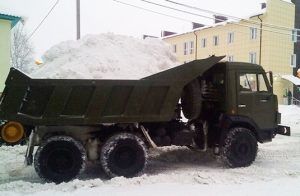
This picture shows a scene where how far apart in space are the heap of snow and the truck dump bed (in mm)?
681

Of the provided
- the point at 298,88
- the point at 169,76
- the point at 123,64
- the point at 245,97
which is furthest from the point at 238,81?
the point at 298,88

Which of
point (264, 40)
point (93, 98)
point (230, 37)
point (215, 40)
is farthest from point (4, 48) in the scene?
point (215, 40)

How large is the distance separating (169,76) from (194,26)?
4079 cm

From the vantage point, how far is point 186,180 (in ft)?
27.1

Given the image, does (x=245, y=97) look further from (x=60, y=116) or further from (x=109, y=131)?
(x=60, y=116)

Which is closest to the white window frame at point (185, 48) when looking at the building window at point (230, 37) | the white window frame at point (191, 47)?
the white window frame at point (191, 47)

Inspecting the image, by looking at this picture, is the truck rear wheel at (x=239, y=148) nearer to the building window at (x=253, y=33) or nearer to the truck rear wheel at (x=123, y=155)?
the truck rear wheel at (x=123, y=155)

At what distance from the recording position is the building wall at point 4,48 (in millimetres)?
19094

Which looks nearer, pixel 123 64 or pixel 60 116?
pixel 60 116

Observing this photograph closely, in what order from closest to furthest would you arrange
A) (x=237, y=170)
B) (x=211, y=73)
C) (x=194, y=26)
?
(x=237, y=170), (x=211, y=73), (x=194, y=26)

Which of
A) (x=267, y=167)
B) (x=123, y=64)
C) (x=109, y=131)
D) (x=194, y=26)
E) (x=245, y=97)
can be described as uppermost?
(x=194, y=26)

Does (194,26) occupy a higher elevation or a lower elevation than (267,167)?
higher

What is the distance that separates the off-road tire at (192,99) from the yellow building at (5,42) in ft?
39.6

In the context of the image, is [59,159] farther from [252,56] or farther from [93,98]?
[252,56]
